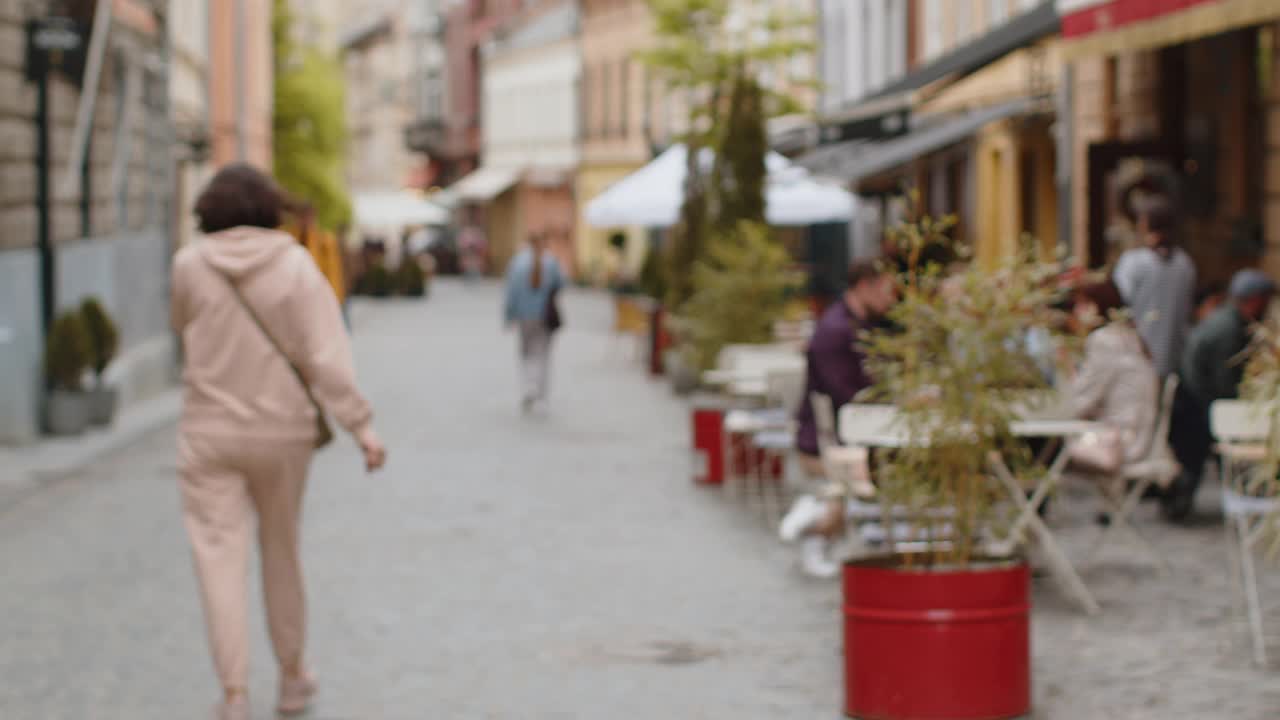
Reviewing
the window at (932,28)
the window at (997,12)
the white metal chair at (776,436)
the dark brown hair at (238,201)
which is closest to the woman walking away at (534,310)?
the white metal chair at (776,436)

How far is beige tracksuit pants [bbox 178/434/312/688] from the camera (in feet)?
25.3

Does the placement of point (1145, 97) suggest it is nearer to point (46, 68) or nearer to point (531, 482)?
point (531, 482)

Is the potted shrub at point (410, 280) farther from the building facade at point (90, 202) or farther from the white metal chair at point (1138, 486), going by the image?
the white metal chair at point (1138, 486)

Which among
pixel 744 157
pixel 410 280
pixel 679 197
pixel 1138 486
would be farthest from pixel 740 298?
pixel 410 280

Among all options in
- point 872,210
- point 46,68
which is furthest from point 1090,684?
point 872,210

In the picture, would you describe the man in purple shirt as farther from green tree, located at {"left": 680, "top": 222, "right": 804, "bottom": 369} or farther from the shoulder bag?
green tree, located at {"left": 680, "top": 222, "right": 804, "bottom": 369}

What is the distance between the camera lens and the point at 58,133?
853 inches

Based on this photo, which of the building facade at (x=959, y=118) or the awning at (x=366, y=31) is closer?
the building facade at (x=959, y=118)

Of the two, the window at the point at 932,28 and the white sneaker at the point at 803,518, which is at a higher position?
the window at the point at 932,28

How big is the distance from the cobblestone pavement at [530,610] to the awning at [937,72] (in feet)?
15.6

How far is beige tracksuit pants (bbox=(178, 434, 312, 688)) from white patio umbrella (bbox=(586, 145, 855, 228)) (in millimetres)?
16419

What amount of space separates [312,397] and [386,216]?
59263mm

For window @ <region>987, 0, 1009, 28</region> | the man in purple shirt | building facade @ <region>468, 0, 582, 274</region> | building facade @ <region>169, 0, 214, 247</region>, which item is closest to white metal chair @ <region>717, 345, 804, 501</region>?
the man in purple shirt

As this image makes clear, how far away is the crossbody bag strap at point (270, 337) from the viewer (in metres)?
7.81
